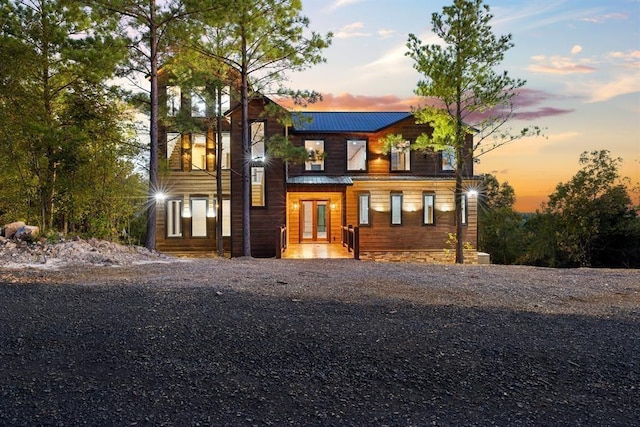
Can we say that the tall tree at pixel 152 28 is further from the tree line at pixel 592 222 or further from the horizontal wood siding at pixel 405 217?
the tree line at pixel 592 222

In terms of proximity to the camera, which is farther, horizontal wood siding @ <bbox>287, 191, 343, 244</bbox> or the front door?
the front door

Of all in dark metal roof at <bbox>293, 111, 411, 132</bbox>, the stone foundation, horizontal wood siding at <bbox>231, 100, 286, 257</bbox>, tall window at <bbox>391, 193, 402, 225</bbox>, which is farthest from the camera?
dark metal roof at <bbox>293, 111, 411, 132</bbox>

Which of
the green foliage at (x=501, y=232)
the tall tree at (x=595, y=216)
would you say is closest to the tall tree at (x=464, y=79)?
the tall tree at (x=595, y=216)

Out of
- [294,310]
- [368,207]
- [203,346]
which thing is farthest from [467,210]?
[203,346]

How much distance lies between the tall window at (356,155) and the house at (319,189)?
0.05 m

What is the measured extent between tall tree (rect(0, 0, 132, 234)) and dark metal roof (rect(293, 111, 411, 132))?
29.3 ft

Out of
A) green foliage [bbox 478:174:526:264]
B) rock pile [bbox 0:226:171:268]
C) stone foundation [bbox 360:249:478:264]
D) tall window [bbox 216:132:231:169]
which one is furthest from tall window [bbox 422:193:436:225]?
rock pile [bbox 0:226:171:268]

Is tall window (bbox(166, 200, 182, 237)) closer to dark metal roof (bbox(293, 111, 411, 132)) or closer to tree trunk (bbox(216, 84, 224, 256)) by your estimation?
tree trunk (bbox(216, 84, 224, 256))

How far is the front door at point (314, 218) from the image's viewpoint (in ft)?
75.2

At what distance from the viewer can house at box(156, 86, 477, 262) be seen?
1834 cm

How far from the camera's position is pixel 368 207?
20.4 meters

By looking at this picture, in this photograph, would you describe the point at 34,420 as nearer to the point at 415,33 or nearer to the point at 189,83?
the point at 189,83

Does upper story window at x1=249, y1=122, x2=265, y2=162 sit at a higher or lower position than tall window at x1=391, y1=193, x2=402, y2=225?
higher

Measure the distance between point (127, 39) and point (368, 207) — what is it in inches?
466
